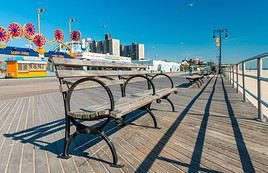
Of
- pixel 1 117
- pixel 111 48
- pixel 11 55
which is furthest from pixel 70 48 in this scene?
pixel 111 48

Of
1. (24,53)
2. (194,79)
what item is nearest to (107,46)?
(24,53)

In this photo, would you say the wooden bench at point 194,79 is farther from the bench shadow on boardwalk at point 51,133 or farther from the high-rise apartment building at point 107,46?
the high-rise apartment building at point 107,46

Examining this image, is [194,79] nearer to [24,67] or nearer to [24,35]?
[24,67]

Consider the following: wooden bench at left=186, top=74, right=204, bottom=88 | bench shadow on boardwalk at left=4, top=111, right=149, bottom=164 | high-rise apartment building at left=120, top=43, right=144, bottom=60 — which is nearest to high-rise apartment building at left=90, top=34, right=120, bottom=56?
high-rise apartment building at left=120, top=43, right=144, bottom=60

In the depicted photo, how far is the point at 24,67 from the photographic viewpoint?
3086 centimetres

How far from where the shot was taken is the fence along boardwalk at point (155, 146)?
2078mm

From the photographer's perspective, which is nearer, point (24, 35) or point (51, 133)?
point (51, 133)

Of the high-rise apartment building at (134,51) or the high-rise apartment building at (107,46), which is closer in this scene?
the high-rise apartment building at (107,46)

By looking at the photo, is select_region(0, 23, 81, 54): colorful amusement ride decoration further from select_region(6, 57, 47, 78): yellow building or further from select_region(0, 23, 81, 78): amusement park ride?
select_region(6, 57, 47, 78): yellow building

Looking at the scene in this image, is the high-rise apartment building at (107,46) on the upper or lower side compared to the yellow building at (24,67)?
upper

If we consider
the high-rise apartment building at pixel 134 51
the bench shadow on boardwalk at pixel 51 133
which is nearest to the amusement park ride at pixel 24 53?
the bench shadow on boardwalk at pixel 51 133

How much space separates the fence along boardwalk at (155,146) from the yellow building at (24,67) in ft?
98.4

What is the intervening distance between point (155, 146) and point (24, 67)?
33.5 metres

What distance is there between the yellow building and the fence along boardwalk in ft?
98.4
